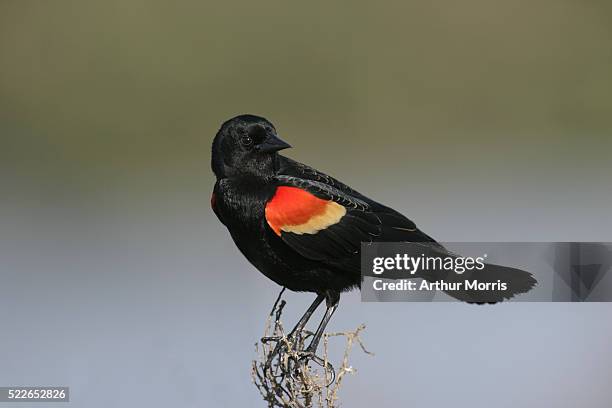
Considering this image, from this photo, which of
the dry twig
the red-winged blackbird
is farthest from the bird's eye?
the dry twig

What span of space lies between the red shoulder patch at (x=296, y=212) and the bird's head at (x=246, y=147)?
6 centimetres

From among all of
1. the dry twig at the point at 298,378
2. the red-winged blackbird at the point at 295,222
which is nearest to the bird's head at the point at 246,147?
the red-winged blackbird at the point at 295,222

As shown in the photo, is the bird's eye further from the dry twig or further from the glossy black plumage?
the dry twig

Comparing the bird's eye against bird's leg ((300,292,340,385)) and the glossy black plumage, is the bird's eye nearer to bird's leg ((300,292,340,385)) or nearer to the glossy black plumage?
the glossy black plumage

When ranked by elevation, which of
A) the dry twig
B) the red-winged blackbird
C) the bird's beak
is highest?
the bird's beak

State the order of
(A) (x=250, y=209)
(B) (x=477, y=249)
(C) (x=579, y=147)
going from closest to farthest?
(A) (x=250, y=209)
(B) (x=477, y=249)
(C) (x=579, y=147)

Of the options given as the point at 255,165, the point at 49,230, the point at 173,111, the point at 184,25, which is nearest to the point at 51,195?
the point at 49,230

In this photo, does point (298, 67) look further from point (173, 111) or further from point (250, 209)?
point (250, 209)

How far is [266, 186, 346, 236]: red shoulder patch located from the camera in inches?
48.5

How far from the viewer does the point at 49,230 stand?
6.65ft

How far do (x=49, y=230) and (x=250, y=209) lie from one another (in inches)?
38.4

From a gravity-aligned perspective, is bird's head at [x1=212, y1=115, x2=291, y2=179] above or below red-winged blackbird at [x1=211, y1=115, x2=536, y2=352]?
above

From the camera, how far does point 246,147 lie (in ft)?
4.12

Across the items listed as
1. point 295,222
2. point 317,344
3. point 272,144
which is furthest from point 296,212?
point 317,344
